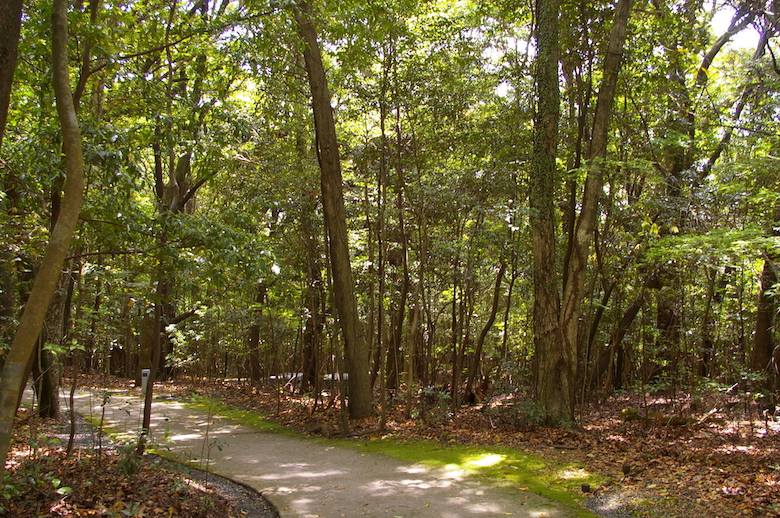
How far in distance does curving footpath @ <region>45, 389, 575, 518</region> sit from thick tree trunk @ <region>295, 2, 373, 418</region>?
5.25ft

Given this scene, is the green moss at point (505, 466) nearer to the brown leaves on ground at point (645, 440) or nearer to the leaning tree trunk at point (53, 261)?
the brown leaves on ground at point (645, 440)

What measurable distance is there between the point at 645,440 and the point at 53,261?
8.51 meters

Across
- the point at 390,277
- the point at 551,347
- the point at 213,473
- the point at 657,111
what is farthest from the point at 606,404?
the point at 213,473

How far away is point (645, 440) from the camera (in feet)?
28.2

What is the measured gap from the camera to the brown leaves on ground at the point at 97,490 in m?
4.55

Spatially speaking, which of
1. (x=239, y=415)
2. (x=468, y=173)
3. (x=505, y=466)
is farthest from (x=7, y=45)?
(x=239, y=415)

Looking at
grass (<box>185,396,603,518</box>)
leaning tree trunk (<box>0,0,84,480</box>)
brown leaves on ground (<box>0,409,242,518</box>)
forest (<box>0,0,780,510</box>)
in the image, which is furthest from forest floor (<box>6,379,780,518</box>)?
leaning tree trunk (<box>0,0,84,480</box>)

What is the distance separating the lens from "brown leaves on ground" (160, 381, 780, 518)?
5.47 m

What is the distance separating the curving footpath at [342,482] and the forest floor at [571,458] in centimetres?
56

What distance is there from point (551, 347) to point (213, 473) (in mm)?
5609

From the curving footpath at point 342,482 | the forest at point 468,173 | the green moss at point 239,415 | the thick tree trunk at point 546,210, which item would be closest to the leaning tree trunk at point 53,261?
the forest at point 468,173

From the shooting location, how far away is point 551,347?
9.25 m

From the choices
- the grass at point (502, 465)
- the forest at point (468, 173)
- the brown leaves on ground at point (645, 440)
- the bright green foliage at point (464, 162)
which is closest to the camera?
Answer: the brown leaves on ground at point (645, 440)

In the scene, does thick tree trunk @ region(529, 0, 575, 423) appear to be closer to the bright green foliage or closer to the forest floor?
the bright green foliage
